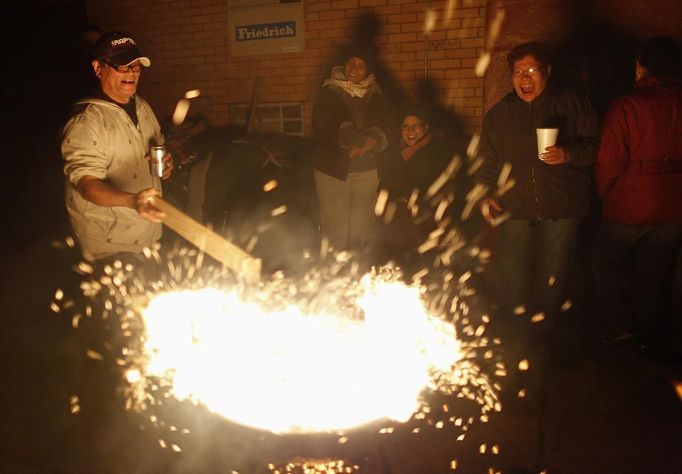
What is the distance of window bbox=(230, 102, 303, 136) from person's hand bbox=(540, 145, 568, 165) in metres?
4.15

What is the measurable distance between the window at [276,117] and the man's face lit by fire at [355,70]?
1647mm

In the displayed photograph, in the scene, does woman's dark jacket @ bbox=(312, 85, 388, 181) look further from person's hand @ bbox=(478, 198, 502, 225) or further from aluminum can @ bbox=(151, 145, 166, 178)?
aluminum can @ bbox=(151, 145, 166, 178)

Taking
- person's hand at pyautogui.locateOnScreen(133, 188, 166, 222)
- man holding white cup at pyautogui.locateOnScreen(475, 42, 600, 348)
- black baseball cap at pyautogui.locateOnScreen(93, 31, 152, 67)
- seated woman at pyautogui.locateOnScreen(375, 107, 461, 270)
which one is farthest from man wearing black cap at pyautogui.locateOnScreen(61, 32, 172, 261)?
man holding white cup at pyautogui.locateOnScreen(475, 42, 600, 348)

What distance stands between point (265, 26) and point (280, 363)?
5.83 meters

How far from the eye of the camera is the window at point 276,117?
24.9 ft

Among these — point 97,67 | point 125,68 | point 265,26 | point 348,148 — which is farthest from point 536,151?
point 265,26

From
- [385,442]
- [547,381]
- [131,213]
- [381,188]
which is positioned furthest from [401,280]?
[131,213]

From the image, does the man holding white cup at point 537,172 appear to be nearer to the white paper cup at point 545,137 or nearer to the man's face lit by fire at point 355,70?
the white paper cup at point 545,137

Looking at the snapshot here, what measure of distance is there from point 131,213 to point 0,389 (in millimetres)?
2051

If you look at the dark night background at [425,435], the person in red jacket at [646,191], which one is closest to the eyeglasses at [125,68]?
the dark night background at [425,435]

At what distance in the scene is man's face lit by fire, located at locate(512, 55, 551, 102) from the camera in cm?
423

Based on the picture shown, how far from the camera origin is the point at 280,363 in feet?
8.89

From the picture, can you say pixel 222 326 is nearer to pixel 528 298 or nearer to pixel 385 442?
pixel 385 442

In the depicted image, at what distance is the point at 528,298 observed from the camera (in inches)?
213
